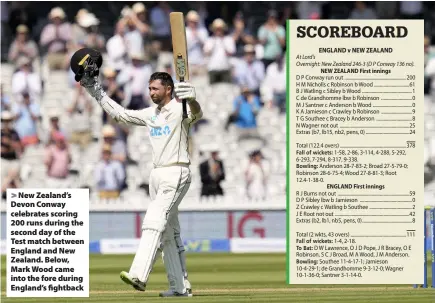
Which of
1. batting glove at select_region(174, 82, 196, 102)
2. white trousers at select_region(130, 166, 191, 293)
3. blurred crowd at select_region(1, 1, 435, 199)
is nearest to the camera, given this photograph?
batting glove at select_region(174, 82, 196, 102)

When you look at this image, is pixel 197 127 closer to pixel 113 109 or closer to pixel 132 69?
pixel 132 69

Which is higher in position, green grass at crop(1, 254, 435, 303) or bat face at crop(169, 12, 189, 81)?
bat face at crop(169, 12, 189, 81)

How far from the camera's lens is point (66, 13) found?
76.0ft

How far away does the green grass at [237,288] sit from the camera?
9.23 metres

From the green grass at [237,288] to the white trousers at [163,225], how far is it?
0.69 feet

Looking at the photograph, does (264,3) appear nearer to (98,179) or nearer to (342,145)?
(98,179)

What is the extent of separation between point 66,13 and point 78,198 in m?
14.7

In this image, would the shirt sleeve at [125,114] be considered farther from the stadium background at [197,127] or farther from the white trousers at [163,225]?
the stadium background at [197,127]

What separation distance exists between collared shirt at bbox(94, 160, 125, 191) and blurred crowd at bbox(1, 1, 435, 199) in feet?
0.05

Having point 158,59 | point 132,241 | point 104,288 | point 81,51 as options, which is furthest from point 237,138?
point 81,51

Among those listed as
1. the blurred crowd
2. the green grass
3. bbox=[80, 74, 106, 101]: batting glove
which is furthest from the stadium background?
bbox=[80, 74, 106, 101]: batting glove

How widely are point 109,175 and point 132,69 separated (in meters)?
2.35

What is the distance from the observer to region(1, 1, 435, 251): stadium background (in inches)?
746

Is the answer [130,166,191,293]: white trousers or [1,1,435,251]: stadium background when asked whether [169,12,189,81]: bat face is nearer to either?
[130,166,191,293]: white trousers
